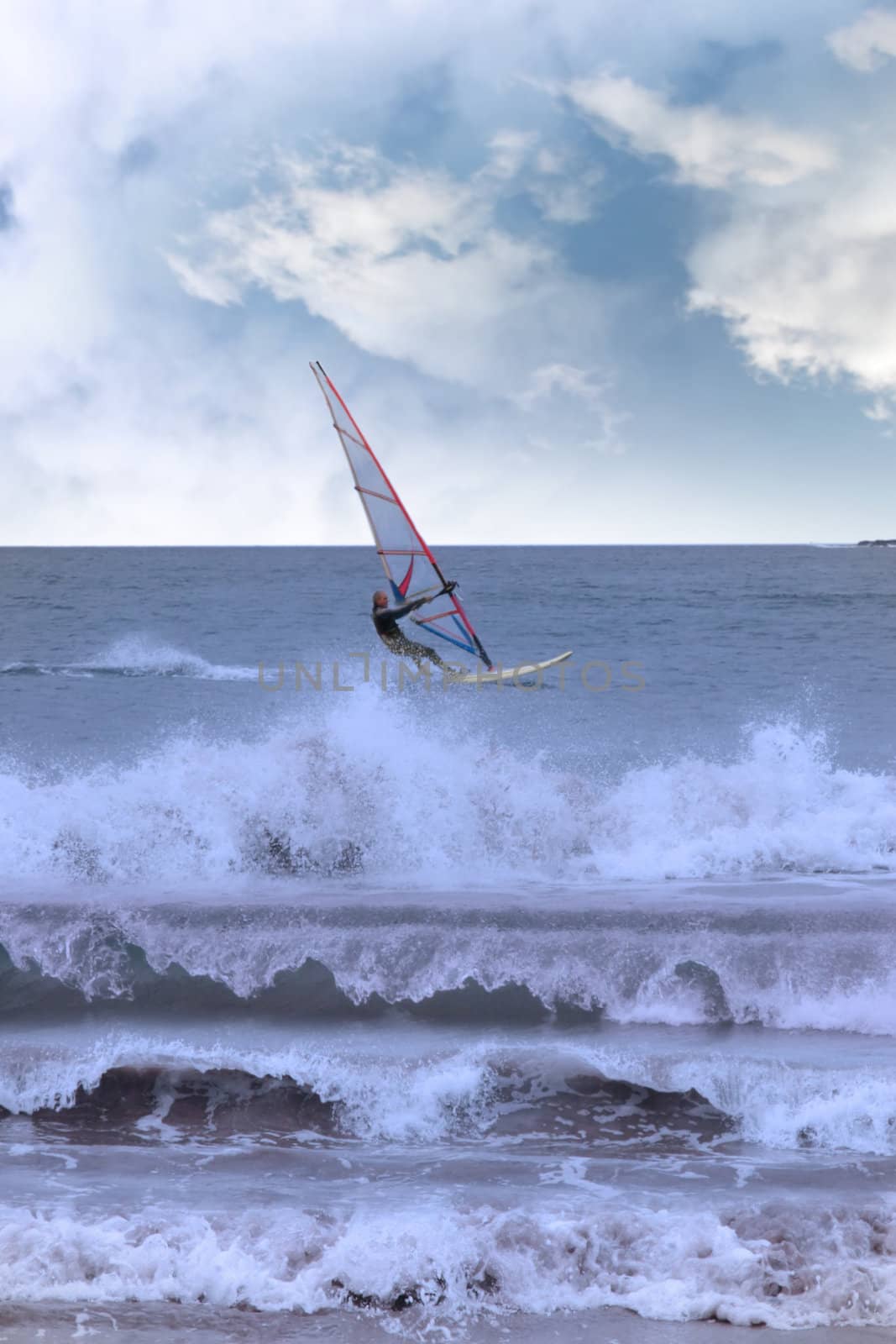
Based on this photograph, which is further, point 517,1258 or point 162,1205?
point 162,1205

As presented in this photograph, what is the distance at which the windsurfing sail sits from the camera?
11.2 m

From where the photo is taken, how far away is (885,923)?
7.38m

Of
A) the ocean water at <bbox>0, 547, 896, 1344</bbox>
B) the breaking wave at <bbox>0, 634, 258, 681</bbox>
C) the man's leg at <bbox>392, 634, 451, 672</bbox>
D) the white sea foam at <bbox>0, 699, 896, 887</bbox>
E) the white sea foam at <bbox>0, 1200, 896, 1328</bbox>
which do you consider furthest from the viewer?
the breaking wave at <bbox>0, 634, 258, 681</bbox>

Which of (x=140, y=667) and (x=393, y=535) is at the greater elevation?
(x=393, y=535)

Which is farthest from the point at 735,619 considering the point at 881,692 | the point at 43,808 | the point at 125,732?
the point at 43,808

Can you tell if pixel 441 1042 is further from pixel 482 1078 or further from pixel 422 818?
pixel 422 818

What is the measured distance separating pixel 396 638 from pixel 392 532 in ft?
3.97

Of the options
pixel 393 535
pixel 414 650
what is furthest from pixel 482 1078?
pixel 393 535

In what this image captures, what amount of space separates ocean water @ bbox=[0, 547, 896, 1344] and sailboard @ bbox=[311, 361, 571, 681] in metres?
1.30

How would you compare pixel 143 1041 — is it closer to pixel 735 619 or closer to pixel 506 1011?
pixel 506 1011

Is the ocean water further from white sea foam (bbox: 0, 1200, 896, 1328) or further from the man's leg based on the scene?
the man's leg

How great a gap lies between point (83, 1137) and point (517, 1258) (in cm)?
238

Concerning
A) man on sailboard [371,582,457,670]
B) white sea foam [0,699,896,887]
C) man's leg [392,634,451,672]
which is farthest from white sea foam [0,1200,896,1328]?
man's leg [392,634,451,672]

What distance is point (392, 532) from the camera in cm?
1159
